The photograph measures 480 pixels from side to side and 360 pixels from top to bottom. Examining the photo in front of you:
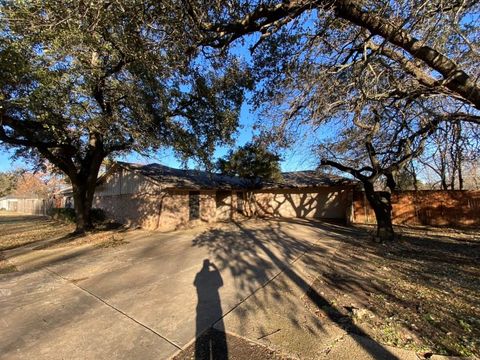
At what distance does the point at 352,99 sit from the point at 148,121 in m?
6.88

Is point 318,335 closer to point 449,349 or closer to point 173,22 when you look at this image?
point 449,349

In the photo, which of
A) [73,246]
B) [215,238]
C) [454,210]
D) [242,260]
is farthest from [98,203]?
[454,210]

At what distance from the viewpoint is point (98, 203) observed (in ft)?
65.6

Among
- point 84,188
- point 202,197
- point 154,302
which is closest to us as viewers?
point 154,302

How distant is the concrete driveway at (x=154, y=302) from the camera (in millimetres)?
3461

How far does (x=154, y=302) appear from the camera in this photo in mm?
4754

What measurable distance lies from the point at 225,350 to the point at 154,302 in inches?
80.0

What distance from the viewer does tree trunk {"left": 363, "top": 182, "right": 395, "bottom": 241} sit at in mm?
10453

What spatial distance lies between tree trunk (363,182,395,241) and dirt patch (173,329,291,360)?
876cm

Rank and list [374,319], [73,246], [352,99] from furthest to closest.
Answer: [73,246] → [352,99] → [374,319]

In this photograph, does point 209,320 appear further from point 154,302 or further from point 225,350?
point 154,302

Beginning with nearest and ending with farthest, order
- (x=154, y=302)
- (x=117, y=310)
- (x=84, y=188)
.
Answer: (x=117, y=310) < (x=154, y=302) < (x=84, y=188)

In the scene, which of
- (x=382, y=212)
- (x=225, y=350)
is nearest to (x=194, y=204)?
(x=382, y=212)

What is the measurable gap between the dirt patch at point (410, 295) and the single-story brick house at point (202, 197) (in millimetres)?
8321
